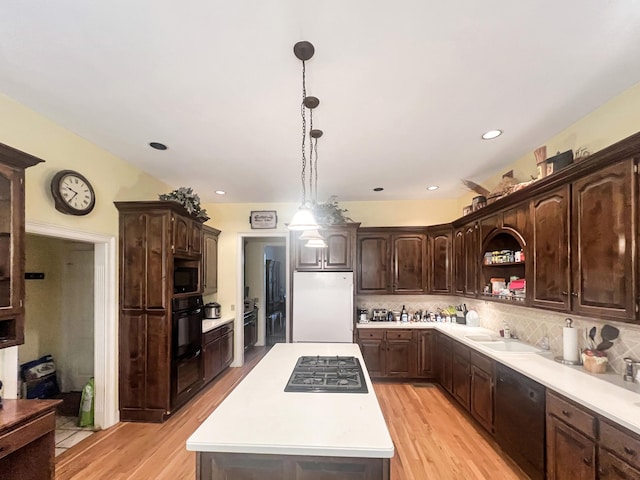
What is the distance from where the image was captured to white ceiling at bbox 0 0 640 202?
1.48 m

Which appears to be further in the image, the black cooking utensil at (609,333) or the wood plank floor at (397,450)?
the wood plank floor at (397,450)

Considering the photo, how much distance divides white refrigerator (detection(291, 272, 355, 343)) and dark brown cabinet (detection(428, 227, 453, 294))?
1294mm

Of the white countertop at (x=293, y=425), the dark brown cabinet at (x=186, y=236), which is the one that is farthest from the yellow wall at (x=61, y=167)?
the white countertop at (x=293, y=425)

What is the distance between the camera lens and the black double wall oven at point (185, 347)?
3.45 metres

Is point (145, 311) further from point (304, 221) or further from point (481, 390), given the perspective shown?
point (481, 390)

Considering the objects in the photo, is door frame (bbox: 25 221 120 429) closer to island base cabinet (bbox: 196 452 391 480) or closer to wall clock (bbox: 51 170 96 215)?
wall clock (bbox: 51 170 96 215)

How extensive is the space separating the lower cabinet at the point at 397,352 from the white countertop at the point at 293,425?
8.15 ft

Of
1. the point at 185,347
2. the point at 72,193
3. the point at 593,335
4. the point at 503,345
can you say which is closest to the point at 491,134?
the point at 593,335

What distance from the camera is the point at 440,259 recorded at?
470 centimetres

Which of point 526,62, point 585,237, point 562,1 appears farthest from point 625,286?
point 562,1

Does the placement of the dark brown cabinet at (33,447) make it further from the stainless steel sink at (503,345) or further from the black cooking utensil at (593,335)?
the black cooking utensil at (593,335)

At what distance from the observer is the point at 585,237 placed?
2.13m

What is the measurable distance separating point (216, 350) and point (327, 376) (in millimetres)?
2881

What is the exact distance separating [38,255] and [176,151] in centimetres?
250
